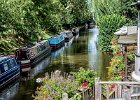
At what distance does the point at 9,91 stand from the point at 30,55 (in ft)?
33.3

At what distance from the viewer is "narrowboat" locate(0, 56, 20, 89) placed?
24.0 meters

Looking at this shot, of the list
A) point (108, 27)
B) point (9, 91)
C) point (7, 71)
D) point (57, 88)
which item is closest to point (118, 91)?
point (57, 88)

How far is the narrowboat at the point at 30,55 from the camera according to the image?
30.9 m

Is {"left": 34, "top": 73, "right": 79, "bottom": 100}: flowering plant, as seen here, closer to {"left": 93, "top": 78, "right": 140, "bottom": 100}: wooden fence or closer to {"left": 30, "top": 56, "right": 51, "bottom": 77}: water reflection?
{"left": 93, "top": 78, "right": 140, "bottom": 100}: wooden fence

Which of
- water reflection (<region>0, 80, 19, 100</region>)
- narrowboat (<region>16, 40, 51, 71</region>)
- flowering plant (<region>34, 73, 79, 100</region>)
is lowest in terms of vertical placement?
water reflection (<region>0, 80, 19, 100</region>)

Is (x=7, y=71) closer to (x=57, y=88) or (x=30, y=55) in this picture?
(x=30, y=55)

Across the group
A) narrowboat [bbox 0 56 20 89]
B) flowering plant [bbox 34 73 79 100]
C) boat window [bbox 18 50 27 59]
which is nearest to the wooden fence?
flowering plant [bbox 34 73 79 100]

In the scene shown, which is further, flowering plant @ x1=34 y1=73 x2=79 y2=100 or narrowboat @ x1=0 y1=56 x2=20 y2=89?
narrowboat @ x1=0 y1=56 x2=20 y2=89

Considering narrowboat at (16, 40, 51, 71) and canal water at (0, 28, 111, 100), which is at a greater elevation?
narrowboat at (16, 40, 51, 71)

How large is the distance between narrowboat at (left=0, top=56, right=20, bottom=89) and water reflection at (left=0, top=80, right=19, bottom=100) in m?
0.34

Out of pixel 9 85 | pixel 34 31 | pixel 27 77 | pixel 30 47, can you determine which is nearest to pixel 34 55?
Answer: pixel 30 47

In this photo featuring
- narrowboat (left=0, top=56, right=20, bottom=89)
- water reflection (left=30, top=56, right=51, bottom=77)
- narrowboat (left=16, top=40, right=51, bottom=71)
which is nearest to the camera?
narrowboat (left=0, top=56, right=20, bottom=89)

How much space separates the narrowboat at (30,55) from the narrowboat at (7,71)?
3530mm

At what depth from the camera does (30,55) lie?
33031 mm
